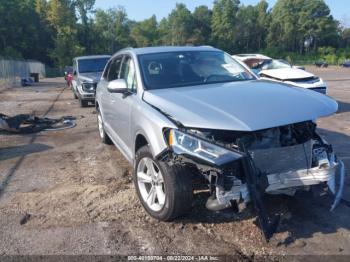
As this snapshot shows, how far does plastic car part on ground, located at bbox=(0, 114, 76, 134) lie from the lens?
9.88 metres

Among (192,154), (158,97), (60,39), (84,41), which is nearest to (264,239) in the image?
(192,154)

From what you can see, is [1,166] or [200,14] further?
[200,14]

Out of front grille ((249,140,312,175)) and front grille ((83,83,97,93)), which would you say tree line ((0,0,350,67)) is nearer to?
front grille ((83,83,97,93))

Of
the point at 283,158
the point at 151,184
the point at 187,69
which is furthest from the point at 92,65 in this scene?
the point at 283,158

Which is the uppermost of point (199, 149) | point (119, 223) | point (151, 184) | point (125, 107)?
point (125, 107)

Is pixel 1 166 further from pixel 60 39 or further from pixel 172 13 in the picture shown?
pixel 172 13

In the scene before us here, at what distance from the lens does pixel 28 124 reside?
10656 mm

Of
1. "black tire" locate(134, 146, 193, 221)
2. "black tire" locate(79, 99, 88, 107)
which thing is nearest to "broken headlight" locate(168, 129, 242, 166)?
"black tire" locate(134, 146, 193, 221)

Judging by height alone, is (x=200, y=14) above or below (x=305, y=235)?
above

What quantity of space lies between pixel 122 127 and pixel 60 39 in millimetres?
71327

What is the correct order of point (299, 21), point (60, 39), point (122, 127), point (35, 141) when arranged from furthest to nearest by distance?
point (299, 21) → point (60, 39) → point (35, 141) → point (122, 127)

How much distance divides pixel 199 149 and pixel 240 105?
0.70 meters

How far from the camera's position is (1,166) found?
6.97 metres

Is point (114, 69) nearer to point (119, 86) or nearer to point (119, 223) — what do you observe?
point (119, 86)
